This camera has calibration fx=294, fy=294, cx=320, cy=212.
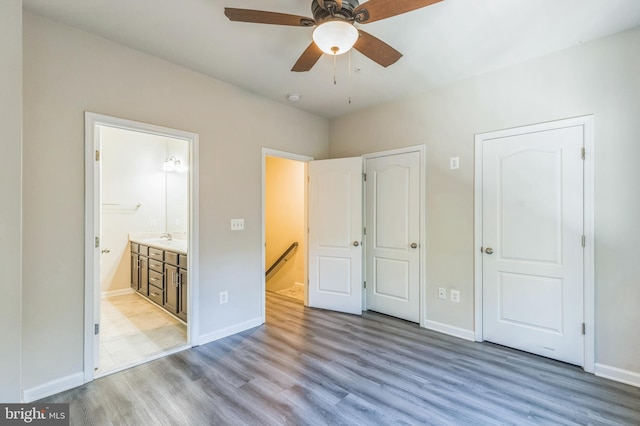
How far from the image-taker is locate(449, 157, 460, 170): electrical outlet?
314 centimetres

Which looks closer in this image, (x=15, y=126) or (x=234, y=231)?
(x=15, y=126)

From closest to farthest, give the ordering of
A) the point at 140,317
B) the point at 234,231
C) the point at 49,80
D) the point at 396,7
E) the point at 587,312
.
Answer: the point at 396,7
the point at 49,80
the point at 587,312
the point at 234,231
the point at 140,317

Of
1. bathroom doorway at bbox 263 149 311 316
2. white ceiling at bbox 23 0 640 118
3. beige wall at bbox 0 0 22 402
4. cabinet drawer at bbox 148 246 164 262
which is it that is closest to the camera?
beige wall at bbox 0 0 22 402

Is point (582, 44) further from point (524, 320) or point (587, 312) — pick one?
point (524, 320)

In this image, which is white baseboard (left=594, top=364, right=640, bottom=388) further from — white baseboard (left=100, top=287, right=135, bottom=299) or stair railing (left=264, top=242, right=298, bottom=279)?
white baseboard (left=100, top=287, right=135, bottom=299)

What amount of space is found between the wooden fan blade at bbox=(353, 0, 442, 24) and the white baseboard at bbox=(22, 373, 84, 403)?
3165 millimetres

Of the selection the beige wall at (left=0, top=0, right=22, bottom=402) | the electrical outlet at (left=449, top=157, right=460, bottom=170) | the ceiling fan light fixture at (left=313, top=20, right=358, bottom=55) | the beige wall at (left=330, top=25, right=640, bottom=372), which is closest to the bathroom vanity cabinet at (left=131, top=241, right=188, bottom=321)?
the beige wall at (left=0, top=0, right=22, bottom=402)

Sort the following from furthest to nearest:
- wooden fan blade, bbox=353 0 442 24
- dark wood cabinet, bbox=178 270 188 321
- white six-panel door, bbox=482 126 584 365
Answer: dark wood cabinet, bbox=178 270 188 321 < white six-panel door, bbox=482 126 584 365 < wooden fan blade, bbox=353 0 442 24

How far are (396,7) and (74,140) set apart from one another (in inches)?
94.9

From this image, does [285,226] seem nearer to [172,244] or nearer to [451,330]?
[172,244]

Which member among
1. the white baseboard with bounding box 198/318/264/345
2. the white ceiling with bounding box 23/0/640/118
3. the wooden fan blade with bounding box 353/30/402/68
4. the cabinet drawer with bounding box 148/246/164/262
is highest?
the white ceiling with bounding box 23/0/640/118

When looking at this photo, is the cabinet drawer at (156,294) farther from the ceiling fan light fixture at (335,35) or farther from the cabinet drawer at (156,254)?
the ceiling fan light fixture at (335,35)

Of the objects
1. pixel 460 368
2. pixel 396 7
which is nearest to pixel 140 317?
pixel 460 368

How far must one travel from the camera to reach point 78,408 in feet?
6.44
